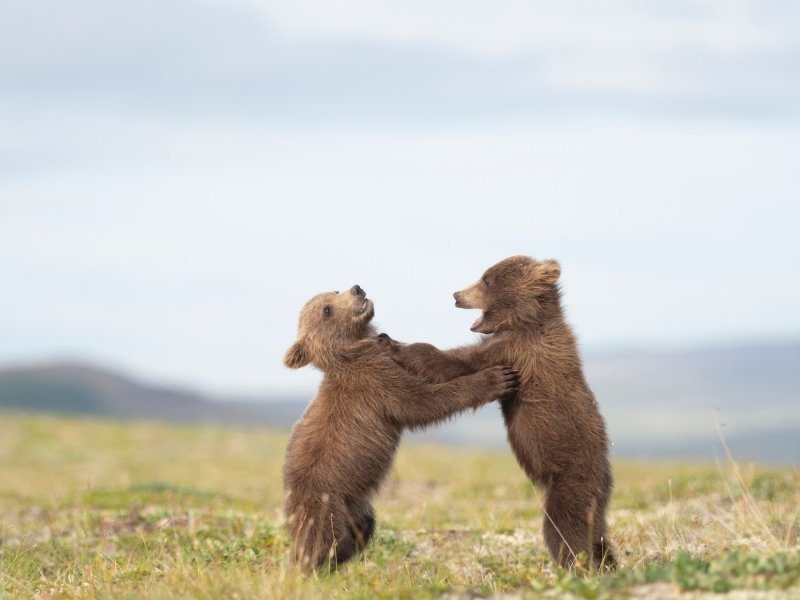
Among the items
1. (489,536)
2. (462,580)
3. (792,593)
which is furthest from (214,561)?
(792,593)

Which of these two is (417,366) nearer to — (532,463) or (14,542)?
(532,463)

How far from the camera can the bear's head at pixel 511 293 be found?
8.32 meters

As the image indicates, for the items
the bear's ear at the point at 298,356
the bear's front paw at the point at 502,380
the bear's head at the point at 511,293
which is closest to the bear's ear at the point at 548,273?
the bear's head at the point at 511,293

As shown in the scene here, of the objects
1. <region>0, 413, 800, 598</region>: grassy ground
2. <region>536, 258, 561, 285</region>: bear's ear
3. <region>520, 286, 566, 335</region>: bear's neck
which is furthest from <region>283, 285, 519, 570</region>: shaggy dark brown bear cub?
<region>536, 258, 561, 285</region>: bear's ear

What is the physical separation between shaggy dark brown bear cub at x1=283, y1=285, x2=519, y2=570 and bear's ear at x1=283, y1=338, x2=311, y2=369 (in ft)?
1.43

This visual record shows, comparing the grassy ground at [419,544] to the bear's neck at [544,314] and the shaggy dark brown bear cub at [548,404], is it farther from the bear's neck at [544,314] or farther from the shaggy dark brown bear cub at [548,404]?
the bear's neck at [544,314]

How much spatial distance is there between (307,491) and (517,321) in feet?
7.22

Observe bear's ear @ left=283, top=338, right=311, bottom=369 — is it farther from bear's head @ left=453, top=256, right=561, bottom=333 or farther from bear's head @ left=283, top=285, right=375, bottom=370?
bear's head @ left=453, top=256, right=561, bottom=333

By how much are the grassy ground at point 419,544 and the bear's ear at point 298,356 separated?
4.63 ft

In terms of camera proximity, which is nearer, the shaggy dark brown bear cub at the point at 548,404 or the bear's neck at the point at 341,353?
the shaggy dark brown bear cub at the point at 548,404

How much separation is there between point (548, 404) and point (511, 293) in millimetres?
1028

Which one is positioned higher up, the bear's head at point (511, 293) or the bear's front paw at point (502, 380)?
the bear's head at point (511, 293)

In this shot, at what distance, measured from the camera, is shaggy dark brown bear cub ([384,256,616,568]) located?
7820mm

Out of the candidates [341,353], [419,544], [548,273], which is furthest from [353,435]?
[419,544]
